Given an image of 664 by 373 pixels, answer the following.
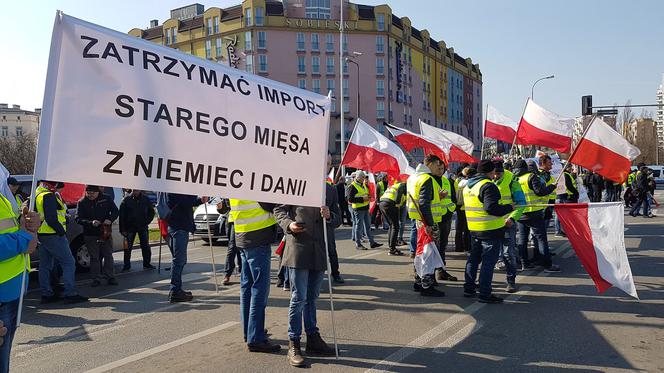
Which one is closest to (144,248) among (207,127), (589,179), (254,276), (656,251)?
(254,276)

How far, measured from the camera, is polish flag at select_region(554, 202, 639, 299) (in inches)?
231

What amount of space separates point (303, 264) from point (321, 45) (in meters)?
67.7

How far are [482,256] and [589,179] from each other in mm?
18264

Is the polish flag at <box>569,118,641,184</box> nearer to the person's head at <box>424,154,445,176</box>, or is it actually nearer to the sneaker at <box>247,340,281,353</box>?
the person's head at <box>424,154,445,176</box>

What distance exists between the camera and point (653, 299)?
680cm

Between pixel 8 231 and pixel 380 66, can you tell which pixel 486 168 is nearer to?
pixel 8 231

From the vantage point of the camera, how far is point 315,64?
6962cm

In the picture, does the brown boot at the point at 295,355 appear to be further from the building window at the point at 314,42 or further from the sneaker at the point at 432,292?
the building window at the point at 314,42

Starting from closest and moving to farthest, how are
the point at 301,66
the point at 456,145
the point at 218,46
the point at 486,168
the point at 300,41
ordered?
the point at 486,168
the point at 456,145
the point at 300,41
the point at 301,66
the point at 218,46

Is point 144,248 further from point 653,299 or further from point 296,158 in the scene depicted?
point 653,299

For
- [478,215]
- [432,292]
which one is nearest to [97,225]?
[432,292]

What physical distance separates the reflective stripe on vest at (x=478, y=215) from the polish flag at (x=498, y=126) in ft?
22.2

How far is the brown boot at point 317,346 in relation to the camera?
4980 millimetres

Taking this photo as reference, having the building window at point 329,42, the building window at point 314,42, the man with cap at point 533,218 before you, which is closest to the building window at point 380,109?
the building window at point 329,42
